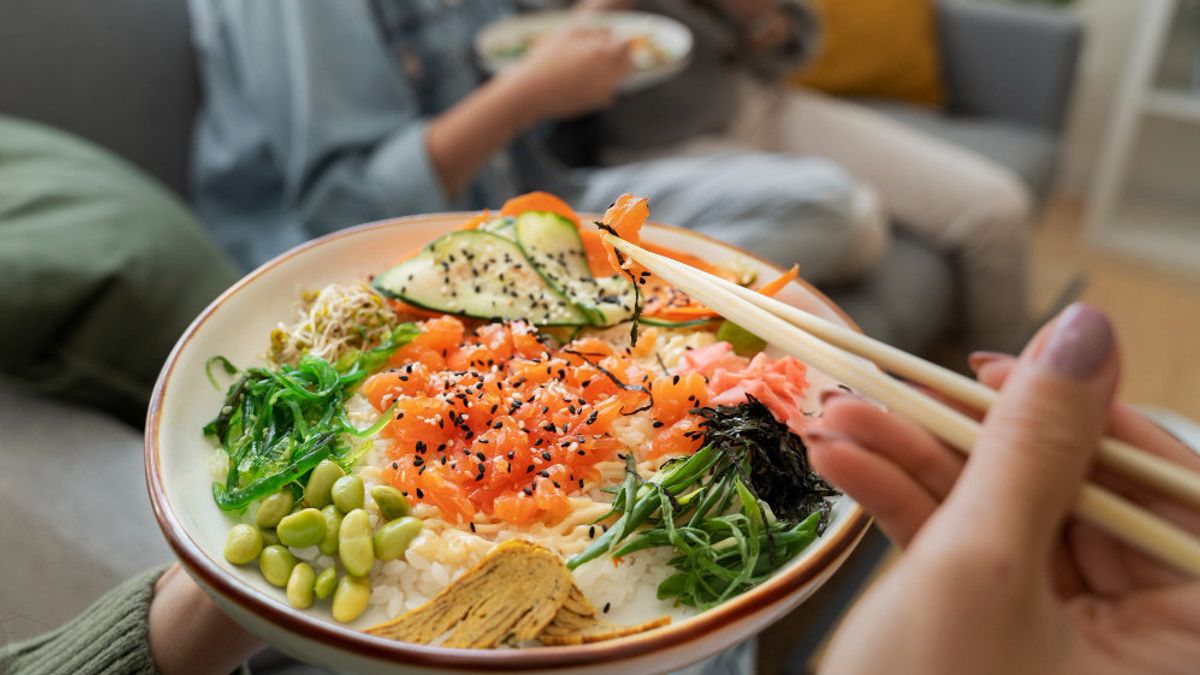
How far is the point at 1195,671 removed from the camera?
21.0 inches

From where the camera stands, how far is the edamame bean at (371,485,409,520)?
0.80 m

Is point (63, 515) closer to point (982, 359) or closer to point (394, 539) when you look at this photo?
point (394, 539)

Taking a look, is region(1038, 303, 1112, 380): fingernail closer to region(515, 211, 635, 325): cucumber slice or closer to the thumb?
the thumb

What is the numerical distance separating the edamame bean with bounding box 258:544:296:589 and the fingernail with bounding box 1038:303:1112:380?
0.60 meters

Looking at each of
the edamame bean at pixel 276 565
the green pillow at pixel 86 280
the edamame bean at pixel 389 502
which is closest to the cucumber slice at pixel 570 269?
the edamame bean at pixel 389 502

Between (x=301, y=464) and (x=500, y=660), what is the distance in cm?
31

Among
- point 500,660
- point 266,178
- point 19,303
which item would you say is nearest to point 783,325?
point 500,660

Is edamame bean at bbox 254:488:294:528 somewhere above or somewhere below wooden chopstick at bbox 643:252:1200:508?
below

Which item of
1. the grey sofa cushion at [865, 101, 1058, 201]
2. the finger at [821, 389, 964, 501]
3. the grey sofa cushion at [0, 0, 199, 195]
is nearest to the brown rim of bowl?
the finger at [821, 389, 964, 501]

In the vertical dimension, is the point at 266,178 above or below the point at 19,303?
below

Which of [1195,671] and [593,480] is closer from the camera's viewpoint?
[1195,671]

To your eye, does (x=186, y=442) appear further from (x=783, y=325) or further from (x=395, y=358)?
(x=783, y=325)

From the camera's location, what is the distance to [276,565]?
752mm

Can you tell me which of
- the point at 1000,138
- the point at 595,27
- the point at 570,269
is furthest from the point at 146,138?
the point at 1000,138
